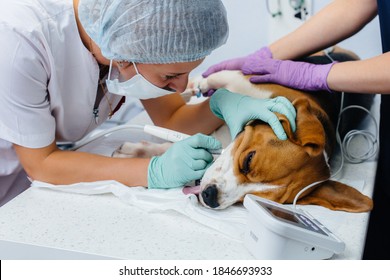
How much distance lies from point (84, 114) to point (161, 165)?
0.38 meters

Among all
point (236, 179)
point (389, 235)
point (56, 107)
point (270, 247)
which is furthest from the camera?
point (389, 235)

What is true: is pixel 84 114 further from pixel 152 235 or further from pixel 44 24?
pixel 152 235

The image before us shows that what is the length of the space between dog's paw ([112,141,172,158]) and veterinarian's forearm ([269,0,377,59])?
0.59 meters

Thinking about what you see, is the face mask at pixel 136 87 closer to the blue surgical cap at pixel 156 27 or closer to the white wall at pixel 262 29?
the blue surgical cap at pixel 156 27

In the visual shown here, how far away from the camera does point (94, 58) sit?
1.32 meters

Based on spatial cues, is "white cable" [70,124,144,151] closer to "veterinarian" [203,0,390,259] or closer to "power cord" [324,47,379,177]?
"veterinarian" [203,0,390,259]

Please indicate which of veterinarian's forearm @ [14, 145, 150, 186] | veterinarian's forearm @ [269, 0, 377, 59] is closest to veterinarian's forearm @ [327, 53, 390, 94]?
veterinarian's forearm @ [269, 0, 377, 59]

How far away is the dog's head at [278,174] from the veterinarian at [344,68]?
0.22m

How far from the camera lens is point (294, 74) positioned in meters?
1.45

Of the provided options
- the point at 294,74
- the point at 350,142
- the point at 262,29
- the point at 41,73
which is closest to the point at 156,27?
the point at 41,73

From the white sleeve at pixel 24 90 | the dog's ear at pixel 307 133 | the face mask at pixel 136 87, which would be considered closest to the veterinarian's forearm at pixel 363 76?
the dog's ear at pixel 307 133

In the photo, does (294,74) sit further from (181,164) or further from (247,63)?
(181,164)

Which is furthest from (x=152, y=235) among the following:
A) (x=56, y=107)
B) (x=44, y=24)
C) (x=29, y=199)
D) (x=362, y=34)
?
(x=362, y=34)

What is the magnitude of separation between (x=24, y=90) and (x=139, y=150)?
1.52 feet
